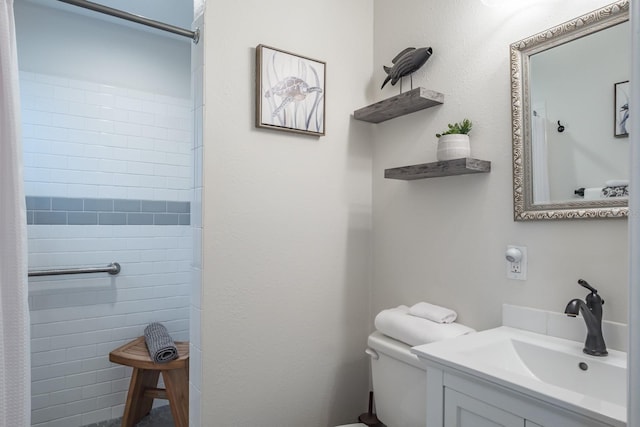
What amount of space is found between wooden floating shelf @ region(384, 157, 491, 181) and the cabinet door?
75 cm

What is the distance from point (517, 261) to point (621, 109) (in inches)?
21.4

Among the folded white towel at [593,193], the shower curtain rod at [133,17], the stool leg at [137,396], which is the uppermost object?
the shower curtain rod at [133,17]

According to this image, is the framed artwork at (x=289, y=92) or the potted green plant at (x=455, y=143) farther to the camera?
the framed artwork at (x=289, y=92)

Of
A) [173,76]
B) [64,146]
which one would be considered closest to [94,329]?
[64,146]

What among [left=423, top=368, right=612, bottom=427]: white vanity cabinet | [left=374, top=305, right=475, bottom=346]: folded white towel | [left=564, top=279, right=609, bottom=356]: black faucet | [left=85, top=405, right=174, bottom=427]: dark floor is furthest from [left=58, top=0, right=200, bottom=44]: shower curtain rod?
[left=85, top=405, right=174, bottom=427]: dark floor

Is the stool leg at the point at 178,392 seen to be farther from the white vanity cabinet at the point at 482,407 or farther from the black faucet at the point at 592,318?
the black faucet at the point at 592,318

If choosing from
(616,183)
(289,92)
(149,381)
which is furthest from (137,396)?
(616,183)

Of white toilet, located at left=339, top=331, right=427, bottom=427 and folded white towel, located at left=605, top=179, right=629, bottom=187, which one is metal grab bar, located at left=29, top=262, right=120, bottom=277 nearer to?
white toilet, located at left=339, top=331, right=427, bottom=427

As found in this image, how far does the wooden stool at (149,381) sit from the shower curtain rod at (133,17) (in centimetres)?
157

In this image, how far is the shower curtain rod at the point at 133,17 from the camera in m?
1.33

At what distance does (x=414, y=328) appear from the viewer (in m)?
1.39

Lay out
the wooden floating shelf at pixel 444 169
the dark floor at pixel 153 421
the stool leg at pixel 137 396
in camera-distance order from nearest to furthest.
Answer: the wooden floating shelf at pixel 444 169 < the stool leg at pixel 137 396 < the dark floor at pixel 153 421

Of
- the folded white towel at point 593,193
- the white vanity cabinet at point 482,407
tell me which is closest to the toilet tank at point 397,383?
the white vanity cabinet at point 482,407

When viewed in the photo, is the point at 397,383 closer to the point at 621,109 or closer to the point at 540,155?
the point at 540,155
